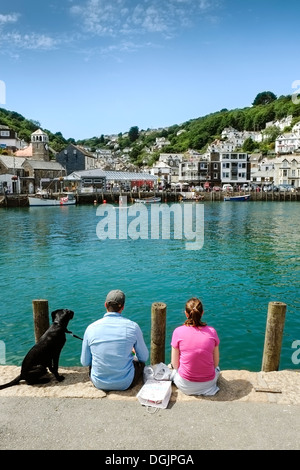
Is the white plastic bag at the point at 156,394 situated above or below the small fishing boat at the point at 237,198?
below

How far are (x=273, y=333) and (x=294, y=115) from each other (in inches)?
8223

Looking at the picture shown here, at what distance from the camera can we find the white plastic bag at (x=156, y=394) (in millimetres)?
5590

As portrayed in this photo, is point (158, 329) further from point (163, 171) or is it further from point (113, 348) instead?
point (163, 171)

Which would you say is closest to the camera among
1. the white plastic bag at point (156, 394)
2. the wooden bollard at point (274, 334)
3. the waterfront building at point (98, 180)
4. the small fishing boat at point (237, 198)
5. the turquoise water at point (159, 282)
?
the white plastic bag at point (156, 394)

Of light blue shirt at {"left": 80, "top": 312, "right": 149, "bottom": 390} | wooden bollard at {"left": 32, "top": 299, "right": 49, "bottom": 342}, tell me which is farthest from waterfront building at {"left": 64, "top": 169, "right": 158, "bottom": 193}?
light blue shirt at {"left": 80, "top": 312, "right": 149, "bottom": 390}

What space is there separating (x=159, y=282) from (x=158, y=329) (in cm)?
990

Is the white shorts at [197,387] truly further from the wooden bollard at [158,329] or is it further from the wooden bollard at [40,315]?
the wooden bollard at [40,315]

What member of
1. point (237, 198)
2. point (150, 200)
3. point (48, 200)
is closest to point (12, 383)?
point (48, 200)

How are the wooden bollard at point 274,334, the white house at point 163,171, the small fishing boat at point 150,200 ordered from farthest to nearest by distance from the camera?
the white house at point 163,171, the small fishing boat at point 150,200, the wooden bollard at point 274,334

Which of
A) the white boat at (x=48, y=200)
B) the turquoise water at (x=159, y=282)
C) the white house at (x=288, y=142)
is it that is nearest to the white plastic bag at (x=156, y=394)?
the turquoise water at (x=159, y=282)

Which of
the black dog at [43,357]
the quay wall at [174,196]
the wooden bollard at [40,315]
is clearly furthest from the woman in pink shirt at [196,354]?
the quay wall at [174,196]

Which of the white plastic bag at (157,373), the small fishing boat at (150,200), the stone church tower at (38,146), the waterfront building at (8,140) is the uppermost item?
the waterfront building at (8,140)

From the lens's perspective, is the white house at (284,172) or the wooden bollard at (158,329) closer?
the wooden bollard at (158,329)
